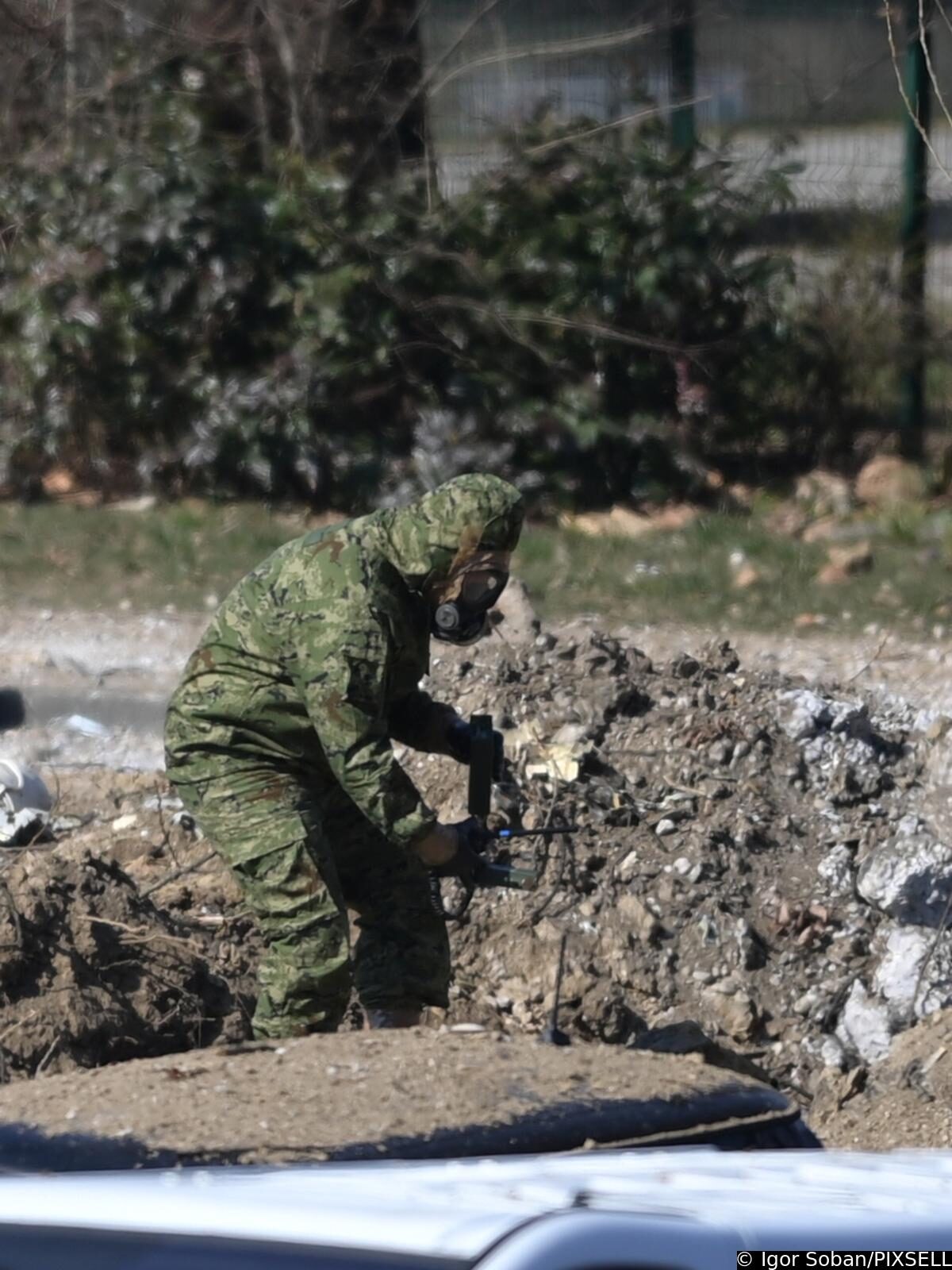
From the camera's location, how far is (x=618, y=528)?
8562 millimetres

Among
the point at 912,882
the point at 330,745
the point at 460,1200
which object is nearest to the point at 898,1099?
the point at 912,882

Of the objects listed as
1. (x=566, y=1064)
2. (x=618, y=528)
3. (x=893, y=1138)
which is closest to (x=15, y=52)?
(x=618, y=528)

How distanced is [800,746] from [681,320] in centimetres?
352

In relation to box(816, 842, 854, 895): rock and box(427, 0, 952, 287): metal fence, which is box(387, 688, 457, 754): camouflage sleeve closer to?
box(816, 842, 854, 895): rock

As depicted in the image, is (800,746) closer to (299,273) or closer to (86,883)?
(86,883)

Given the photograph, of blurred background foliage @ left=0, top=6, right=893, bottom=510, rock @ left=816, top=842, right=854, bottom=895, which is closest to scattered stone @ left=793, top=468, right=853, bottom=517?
blurred background foliage @ left=0, top=6, right=893, bottom=510

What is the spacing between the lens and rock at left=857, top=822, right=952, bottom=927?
17.6 feet

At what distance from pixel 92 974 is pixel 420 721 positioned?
1088 millimetres

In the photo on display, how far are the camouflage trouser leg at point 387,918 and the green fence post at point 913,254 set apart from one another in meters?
5.37

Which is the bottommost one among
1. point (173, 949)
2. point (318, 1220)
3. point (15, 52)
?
point (173, 949)

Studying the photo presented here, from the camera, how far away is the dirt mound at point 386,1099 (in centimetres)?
236

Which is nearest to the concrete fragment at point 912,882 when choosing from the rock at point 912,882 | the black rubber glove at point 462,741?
the rock at point 912,882

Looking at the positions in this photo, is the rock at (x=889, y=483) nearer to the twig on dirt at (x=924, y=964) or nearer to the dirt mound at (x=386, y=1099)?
the twig on dirt at (x=924, y=964)

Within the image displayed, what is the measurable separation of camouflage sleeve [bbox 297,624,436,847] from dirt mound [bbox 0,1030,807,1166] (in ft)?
3.26
